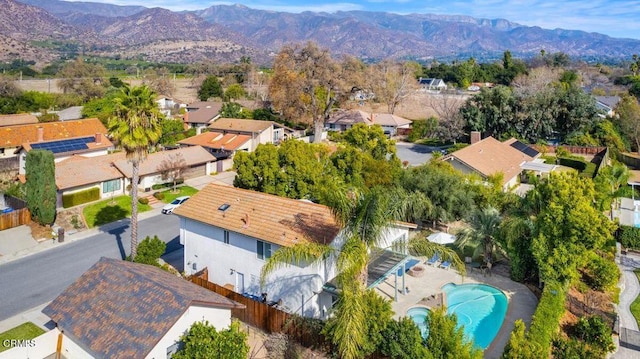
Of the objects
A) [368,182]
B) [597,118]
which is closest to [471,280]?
[368,182]

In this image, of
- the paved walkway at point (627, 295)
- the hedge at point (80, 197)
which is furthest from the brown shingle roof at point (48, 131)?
the paved walkway at point (627, 295)

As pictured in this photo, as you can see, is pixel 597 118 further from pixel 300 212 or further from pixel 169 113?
A: pixel 169 113

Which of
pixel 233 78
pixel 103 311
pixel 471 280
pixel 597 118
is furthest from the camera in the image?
pixel 233 78

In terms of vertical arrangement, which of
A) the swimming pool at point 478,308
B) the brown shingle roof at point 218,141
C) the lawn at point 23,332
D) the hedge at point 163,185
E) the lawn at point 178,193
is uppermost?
the brown shingle roof at point 218,141

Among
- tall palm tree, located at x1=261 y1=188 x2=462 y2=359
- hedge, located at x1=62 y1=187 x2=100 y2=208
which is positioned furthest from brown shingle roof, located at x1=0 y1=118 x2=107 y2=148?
tall palm tree, located at x1=261 y1=188 x2=462 y2=359

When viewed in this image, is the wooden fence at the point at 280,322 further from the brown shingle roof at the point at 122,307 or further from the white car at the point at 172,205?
the white car at the point at 172,205

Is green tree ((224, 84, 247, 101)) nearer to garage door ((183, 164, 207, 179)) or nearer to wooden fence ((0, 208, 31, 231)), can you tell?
garage door ((183, 164, 207, 179))

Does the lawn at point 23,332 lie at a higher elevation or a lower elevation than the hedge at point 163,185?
higher
